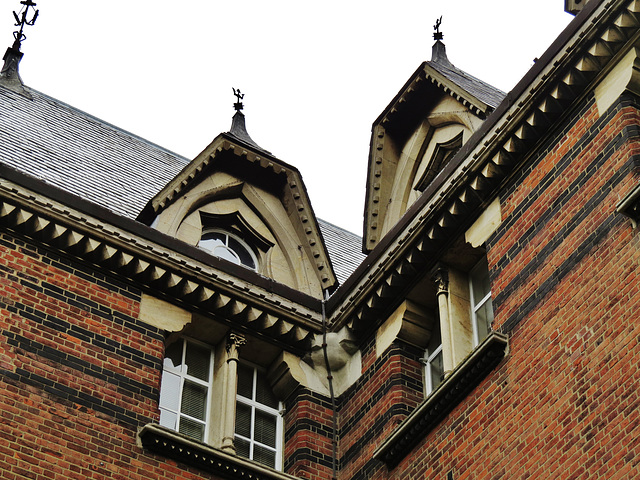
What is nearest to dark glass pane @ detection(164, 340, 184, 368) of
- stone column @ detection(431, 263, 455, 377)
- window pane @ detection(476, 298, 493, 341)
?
stone column @ detection(431, 263, 455, 377)

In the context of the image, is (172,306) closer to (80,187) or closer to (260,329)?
(260,329)

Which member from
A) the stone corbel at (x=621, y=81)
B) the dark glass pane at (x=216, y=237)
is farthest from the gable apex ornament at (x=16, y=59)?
the stone corbel at (x=621, y=81)

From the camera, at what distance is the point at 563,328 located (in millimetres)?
11188

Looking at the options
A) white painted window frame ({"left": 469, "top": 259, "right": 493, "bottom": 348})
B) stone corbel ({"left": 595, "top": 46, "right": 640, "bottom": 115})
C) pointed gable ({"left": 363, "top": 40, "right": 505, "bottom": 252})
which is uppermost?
pointed gable ({"left": 363, "top": 40, "right": 505, "bottom": 252})

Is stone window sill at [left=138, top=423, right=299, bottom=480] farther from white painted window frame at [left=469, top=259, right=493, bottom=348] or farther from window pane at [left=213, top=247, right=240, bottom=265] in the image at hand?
window pane at [left=213, top=247, right=240, bottom=265]

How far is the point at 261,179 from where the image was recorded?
16453 mm

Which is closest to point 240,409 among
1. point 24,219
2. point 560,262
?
point 24,219

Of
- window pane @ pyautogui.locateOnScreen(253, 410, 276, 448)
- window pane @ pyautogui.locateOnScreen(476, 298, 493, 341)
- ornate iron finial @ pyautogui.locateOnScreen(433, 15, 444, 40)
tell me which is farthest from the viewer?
ornate iron finial @ pyautogui.locateOnScreen(433, 15, 444, 40)

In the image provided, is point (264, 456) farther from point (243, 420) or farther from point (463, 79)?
point (463, 79)

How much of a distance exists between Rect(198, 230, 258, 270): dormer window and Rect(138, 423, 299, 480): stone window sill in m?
3.32

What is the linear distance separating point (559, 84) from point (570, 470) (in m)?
4.18

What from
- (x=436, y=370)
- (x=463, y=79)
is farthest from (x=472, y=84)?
(x=436, y=370)

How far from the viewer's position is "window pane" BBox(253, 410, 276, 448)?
14281 mm

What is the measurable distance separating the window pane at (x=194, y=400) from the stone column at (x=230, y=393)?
32 centimetres
